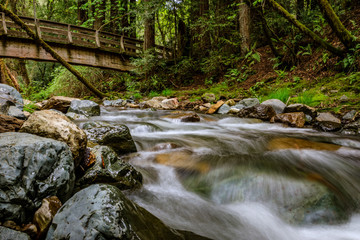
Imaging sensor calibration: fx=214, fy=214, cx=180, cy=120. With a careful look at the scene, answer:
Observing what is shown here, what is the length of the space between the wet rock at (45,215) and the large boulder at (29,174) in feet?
0.15

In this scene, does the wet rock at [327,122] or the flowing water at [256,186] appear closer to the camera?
the flowing water at [256,186]

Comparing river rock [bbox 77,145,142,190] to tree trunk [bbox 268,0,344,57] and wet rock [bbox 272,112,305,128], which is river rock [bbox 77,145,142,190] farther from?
tree trunk [bbox 268,0,344,57]

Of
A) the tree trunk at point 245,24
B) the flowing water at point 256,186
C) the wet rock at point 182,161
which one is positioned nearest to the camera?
the flowing water at point 256,186

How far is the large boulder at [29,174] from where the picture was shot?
4.89 feet

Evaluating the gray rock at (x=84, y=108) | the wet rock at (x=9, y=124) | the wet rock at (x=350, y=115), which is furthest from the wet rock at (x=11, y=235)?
the wet rock at (x=350, y=115)

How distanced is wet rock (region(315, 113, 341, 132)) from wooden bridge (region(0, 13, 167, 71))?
30.2ft

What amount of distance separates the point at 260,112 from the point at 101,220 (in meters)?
5.40

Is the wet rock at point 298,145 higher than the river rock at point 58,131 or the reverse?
the reverse

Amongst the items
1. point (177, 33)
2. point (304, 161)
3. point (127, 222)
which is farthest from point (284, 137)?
point (177, 33)

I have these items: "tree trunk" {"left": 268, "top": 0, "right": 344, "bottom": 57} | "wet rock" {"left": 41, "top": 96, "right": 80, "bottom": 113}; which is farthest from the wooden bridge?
"tree trunk" {"left": 268, "top": 0, "right": 344, "bottom": 57}

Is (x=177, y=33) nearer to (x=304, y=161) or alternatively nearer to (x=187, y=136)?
(x=187, y=136)

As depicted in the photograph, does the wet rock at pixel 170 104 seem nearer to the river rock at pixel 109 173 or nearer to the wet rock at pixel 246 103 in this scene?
the wet rock at pixel 246 103

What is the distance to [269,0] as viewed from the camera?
6.38m

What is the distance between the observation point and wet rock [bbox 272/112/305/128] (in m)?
5.07
